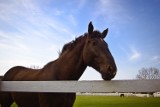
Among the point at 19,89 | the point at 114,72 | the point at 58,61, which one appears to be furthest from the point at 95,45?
the point at 19,89

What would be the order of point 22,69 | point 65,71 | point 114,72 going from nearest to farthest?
point 114,72, point 65,71, point 22,69

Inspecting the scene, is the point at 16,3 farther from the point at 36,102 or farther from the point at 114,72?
the point at 114,72

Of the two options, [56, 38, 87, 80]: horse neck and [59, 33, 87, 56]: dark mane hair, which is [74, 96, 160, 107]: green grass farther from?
[56, 38, 87, 80]: horse neck

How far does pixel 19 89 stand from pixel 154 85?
2300mm

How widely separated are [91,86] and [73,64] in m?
1.24

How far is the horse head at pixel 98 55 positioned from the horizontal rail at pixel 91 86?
0.22 meters

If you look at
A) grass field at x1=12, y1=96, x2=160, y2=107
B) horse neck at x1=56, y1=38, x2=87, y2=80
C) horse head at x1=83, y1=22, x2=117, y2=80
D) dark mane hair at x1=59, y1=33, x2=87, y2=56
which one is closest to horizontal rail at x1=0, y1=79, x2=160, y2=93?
horse head at x1=83, y1=22, x2=117, y2=80

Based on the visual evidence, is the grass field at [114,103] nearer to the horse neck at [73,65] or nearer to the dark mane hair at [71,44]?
the dark mane hair at [71,44]

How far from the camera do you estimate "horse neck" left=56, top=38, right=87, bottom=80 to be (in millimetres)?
4320

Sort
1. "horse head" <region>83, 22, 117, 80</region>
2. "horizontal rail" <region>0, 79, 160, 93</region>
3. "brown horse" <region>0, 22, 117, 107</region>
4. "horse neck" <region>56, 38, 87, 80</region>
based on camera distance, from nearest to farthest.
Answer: "horizontal rail" <region>0, 79, 160, 93</region>
"horse head" <region>83, 22, 117, 80</region>
"brown horse" <region>0, 22, 117, 107</region>
"horse neck" <region>56, 38, 87, 80</region>

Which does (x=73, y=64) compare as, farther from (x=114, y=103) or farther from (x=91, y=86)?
(x=114, y=103)

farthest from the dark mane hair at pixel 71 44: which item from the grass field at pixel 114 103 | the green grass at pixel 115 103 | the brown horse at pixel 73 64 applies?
the green grass at pixel 115 103

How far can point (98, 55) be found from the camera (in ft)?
12.1

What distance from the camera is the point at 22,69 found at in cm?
651
